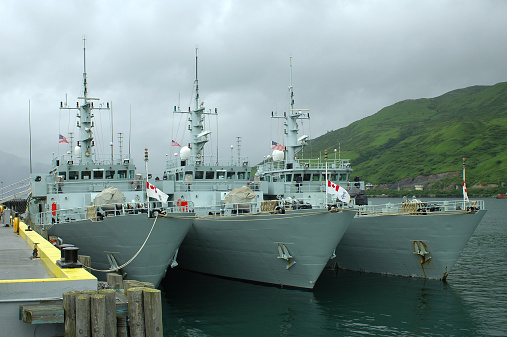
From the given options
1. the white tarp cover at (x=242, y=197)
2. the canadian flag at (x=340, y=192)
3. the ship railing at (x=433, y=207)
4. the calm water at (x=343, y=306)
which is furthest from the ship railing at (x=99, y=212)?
the ship railing at (x=433, y=207)

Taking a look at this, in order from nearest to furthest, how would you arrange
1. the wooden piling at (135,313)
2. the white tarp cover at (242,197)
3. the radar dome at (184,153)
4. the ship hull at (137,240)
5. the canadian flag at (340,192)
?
the wooden piling at (135,313) < the ship hull at (137,240) < the canadian flag at (340,192) < the white tarp cover at (242,197) < the radar dome at (184,153)

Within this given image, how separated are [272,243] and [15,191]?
21.3 meters

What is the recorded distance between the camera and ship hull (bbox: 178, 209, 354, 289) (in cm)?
2017

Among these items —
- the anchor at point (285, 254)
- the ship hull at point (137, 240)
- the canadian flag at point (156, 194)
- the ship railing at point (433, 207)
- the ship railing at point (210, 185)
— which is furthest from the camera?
the ship railing at point (210, 185)

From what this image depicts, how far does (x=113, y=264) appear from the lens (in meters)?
19.7

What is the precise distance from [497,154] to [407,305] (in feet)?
428

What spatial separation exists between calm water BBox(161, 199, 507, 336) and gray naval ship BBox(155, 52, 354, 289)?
0.65 meters

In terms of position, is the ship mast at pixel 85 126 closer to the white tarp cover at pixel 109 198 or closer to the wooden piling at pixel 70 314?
the white tarp cover at pixel 109 198

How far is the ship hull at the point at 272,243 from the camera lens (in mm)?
20172

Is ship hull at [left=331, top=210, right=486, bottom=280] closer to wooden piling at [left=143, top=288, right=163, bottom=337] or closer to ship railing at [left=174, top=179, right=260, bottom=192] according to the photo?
ship railing at [left=174, top=179, right=260, bottom=192]

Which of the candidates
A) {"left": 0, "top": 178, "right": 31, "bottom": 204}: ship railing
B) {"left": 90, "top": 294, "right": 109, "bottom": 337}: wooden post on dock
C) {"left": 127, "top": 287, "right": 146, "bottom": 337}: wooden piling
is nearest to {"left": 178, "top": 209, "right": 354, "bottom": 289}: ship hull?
{"left": 127, "top": 287, "right": 146, "bottom": 337}: wooden piling

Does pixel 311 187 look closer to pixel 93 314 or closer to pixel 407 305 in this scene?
pixel 407 305

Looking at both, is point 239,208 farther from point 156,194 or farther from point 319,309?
point 319,309

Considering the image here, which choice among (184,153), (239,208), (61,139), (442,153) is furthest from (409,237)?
(442,153)
